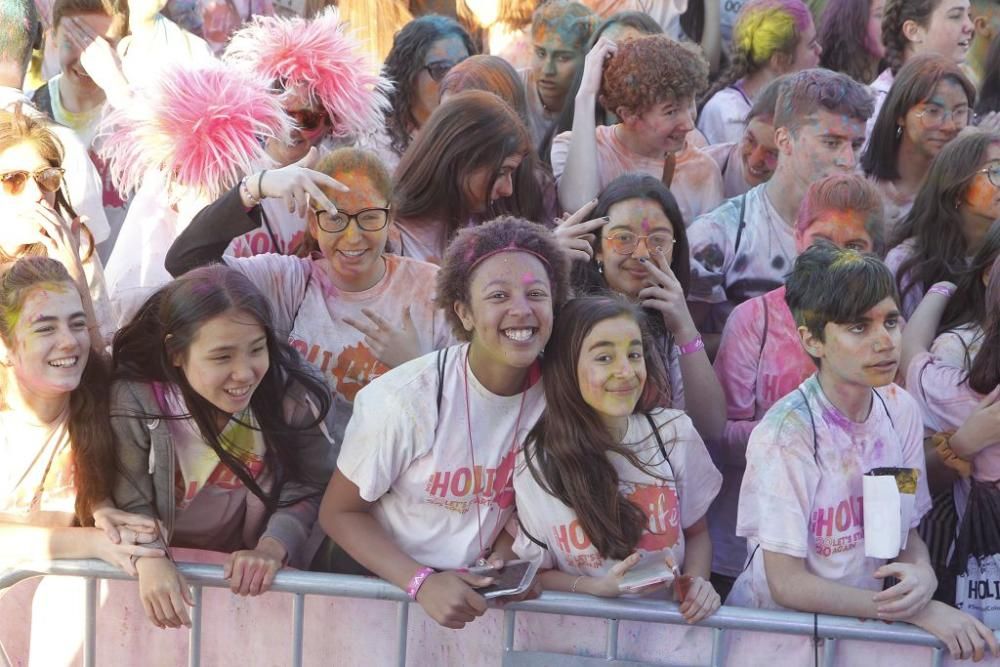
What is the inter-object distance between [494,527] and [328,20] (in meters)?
1.95

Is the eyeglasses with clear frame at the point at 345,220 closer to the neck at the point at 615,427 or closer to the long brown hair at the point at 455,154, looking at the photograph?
the long brown hair at the point at 455,154

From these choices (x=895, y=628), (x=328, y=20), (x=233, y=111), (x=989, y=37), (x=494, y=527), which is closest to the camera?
(x=895, y=628)

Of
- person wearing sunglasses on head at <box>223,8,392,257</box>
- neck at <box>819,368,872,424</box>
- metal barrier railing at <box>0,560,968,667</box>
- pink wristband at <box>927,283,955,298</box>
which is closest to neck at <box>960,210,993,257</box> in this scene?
pink wristband at <box>927,283,955,298</box>

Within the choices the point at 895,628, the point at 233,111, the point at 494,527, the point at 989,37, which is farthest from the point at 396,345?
the point at 989,37

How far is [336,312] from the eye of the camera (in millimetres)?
3807

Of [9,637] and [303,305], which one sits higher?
[303,305]

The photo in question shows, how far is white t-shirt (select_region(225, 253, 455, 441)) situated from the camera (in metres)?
3.76

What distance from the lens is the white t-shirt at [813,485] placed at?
129 inches

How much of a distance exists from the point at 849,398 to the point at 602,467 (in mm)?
661

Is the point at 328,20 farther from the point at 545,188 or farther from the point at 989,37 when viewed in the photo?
the point at 989,37

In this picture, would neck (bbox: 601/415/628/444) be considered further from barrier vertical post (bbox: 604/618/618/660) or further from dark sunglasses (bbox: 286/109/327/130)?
dark sunglasses (bbox: 286/109/327/130)

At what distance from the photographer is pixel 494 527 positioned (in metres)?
3.38

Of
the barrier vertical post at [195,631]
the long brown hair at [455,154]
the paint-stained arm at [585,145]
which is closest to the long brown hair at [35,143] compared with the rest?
the long brown hair at [455,154]

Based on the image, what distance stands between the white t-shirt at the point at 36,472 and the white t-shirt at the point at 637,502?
3.76 feet
